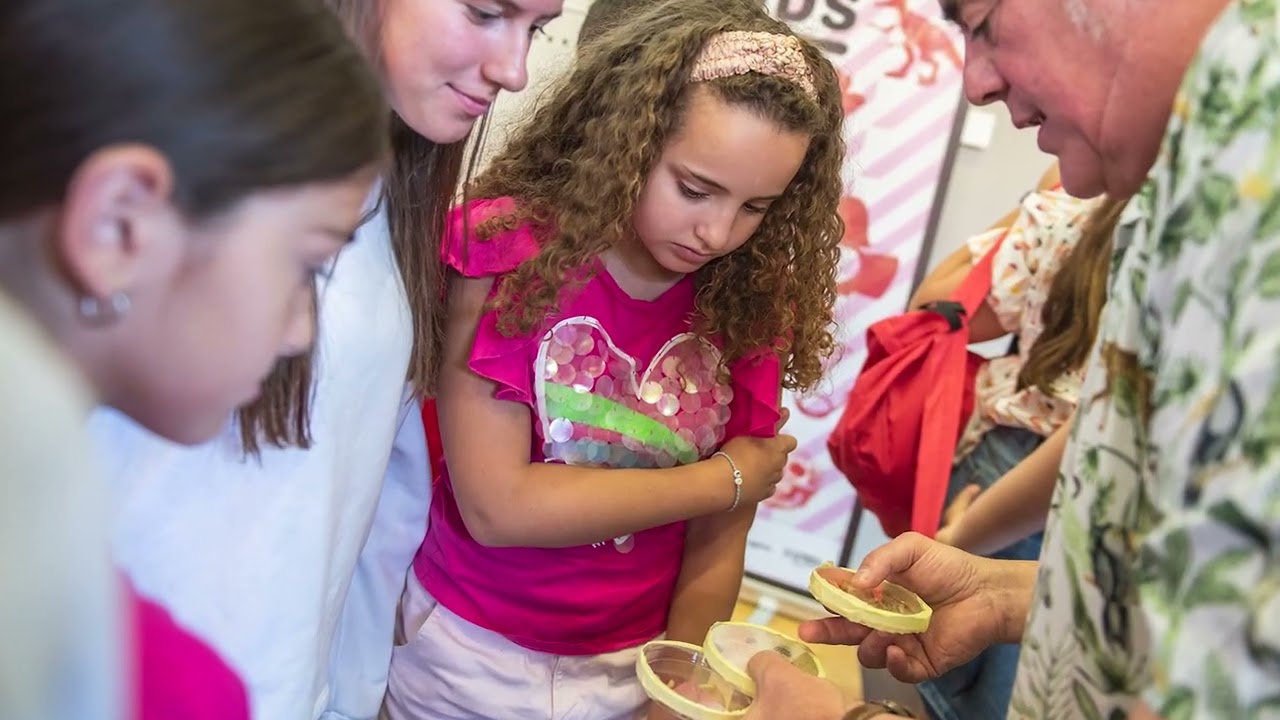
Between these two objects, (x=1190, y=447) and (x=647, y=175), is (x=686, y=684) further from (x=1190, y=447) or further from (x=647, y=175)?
(x=1190, y=447)

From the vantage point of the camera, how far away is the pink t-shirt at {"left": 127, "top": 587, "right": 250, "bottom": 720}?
0.57 meters

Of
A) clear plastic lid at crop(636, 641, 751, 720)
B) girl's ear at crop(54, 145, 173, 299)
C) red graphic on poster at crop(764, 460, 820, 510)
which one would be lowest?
red graphic on poster at crop(764, 460, 820, 510)

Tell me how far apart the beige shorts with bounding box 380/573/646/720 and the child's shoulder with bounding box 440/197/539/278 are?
1.45ft

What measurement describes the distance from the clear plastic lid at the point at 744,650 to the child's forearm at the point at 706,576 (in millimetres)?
148

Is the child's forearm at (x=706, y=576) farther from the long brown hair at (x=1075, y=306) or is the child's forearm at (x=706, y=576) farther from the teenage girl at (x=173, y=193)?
the teenage girl at (x=173, y=193)

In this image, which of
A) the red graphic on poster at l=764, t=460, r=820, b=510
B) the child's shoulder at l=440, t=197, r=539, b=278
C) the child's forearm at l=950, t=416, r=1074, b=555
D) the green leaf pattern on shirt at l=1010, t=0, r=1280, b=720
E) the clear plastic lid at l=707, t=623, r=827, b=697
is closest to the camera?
the green leaf pattern on shirt at l=1010, t=0, r=1280, b=720

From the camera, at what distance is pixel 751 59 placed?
1181mm

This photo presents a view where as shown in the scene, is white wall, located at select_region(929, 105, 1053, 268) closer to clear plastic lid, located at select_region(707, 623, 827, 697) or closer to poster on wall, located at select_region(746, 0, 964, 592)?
poster on wall, located at select_region(746, 0, 964, 592)

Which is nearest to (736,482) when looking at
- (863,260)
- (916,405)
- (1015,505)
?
(1015,505)

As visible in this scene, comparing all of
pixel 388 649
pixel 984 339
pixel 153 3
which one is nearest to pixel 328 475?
pixel 388 649

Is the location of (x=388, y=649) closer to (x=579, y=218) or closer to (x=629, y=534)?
(x=629, y=534)

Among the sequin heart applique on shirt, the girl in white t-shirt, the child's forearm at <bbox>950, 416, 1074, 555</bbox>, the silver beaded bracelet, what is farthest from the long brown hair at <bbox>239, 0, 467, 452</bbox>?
the child's forearm at <bbox>950, 416, 1074, 555</bbox>

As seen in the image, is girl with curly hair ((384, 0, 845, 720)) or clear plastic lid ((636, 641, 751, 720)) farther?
girl with curly hair ((384, 0, 845, 720))

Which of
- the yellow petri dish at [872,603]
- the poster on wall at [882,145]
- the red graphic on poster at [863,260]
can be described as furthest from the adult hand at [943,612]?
the red graphic on poster at [863,260]
